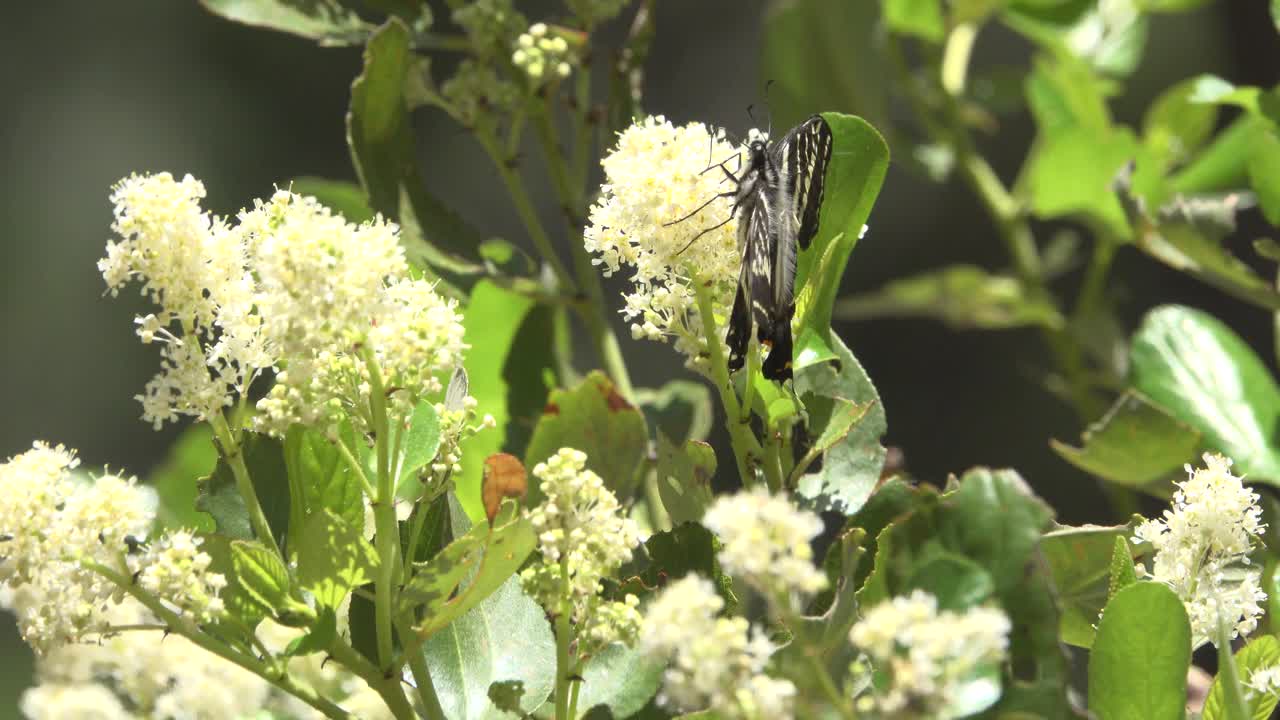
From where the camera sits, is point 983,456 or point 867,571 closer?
point 867,571

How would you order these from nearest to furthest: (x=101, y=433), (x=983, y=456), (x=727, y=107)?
1. (x=983, y=456)
2. (x=727, y=107)
3. (x=101, y=433)

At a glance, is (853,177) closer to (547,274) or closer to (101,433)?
(547,274)

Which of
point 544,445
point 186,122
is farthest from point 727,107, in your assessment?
point 544,445

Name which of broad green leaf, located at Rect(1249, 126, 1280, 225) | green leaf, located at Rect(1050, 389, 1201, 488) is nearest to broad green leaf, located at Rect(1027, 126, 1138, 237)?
broad green leaf, located at Rect(1249, 126, 1280, 225)

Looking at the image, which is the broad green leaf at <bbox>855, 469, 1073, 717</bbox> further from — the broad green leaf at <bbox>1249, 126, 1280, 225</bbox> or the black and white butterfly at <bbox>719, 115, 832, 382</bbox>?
the broad green leaf at <bbox>1249, 126, 1280, 225</bbox>

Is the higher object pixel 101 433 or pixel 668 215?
pixel 101 433

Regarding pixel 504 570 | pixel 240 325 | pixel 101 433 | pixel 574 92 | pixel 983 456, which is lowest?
pixel 983 456

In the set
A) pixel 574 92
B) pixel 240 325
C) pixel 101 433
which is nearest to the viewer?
pixel 240 325
